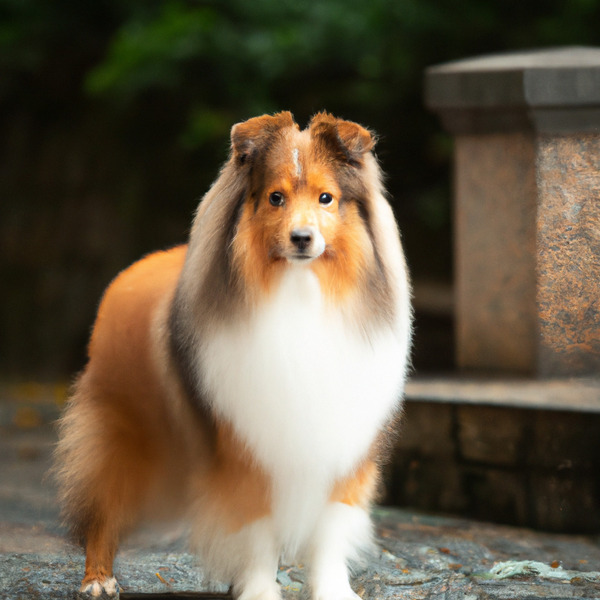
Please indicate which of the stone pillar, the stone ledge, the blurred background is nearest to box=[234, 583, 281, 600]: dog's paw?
the stone ledge

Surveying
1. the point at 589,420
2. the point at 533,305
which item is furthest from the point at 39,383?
the point at 589,420

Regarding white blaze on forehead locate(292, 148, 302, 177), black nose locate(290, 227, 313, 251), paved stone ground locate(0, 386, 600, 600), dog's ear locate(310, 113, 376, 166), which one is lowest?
paved stone ground locate(0, 386, 600, 600)

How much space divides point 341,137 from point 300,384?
69 centimetres

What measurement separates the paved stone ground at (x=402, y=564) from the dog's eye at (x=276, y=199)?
4.02ft

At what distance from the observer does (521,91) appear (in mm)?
4641

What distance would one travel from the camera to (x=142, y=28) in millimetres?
7105

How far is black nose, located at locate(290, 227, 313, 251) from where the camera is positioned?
2.51m

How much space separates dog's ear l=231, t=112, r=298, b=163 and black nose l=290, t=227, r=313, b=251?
0.32 m

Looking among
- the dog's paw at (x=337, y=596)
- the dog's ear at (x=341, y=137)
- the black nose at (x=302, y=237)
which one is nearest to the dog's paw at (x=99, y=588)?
the dog's paw at (x=337, y=596)

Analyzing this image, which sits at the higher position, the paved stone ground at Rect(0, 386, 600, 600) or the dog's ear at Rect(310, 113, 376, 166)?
the dog's ear at Rect(310, 113, 376, 166)

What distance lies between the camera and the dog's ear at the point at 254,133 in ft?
8.83

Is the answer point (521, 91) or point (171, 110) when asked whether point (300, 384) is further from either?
point (171, 110)

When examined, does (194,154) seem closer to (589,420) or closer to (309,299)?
(589,420)

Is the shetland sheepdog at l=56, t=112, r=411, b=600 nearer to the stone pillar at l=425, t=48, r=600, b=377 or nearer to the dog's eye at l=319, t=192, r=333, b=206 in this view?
the dog's eye at l=319, t=192, r=333, b=206
